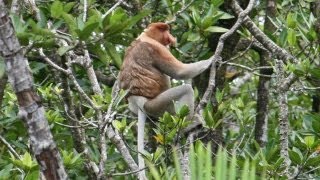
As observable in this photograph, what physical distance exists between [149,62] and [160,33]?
341mm

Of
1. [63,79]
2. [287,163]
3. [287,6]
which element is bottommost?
[287,163]

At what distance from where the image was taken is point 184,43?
5.13m

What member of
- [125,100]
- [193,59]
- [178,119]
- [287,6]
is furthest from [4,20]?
[287,6]

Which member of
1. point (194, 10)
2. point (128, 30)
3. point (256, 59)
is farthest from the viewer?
point (256, 59)

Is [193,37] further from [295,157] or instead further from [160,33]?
[295,157]

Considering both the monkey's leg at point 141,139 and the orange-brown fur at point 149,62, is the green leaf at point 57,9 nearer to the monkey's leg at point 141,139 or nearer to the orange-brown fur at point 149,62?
the monkey's leg at point 141,139

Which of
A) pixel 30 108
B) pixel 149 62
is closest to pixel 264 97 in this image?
pixel 149 62

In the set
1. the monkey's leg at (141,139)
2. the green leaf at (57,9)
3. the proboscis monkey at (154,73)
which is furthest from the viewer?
the proboscis monkey at (154,73)

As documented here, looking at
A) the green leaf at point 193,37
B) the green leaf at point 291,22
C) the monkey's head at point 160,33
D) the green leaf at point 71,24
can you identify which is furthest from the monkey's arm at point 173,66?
the green leaf at point 71,24

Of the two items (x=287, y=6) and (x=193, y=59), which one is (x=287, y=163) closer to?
(x=193, y=59)

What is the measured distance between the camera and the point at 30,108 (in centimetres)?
192

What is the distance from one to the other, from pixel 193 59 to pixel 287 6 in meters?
1.12

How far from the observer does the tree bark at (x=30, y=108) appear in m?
1.90

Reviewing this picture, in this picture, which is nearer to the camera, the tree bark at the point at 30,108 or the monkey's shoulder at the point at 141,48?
the tree bark at the point at 30,108
